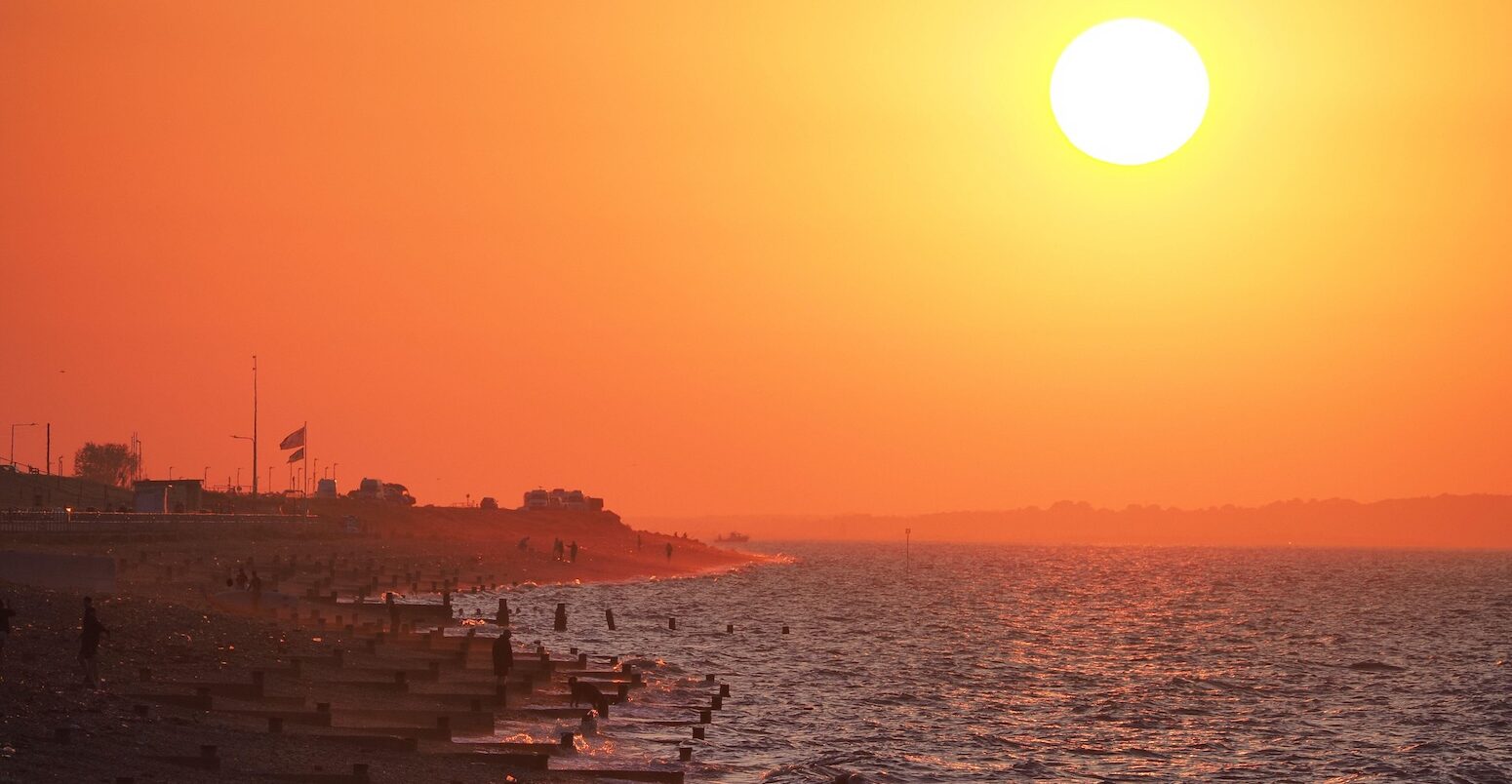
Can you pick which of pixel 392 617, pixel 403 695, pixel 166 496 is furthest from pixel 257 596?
pixel 166 496

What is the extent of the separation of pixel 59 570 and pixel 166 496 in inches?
2555

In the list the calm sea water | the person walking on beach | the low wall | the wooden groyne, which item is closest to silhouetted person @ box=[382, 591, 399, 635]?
the wooden groyne

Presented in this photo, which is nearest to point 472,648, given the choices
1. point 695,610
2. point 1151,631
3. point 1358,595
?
point 695,610

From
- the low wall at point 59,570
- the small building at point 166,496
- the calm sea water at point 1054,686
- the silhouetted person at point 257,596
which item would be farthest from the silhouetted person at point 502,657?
the small building at point 166,496

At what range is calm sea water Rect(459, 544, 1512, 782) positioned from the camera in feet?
136

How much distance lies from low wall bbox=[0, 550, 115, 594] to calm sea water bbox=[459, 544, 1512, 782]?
1775 cm

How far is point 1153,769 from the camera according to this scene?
4100 cm

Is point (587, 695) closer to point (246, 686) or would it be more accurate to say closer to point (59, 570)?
point (246, 686)

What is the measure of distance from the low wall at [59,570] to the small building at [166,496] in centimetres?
5512

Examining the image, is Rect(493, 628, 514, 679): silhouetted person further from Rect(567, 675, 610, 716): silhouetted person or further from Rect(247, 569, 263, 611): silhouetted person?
Rect(247, 569, 263, 611): silhouetted person

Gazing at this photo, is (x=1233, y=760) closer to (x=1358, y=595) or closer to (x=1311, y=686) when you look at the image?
(x=1311, y=686)

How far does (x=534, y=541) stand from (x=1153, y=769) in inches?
5693

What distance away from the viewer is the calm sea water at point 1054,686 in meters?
41.4

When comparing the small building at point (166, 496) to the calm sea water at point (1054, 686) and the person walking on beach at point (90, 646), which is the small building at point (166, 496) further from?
the person walking on beach at point (90, 646)
